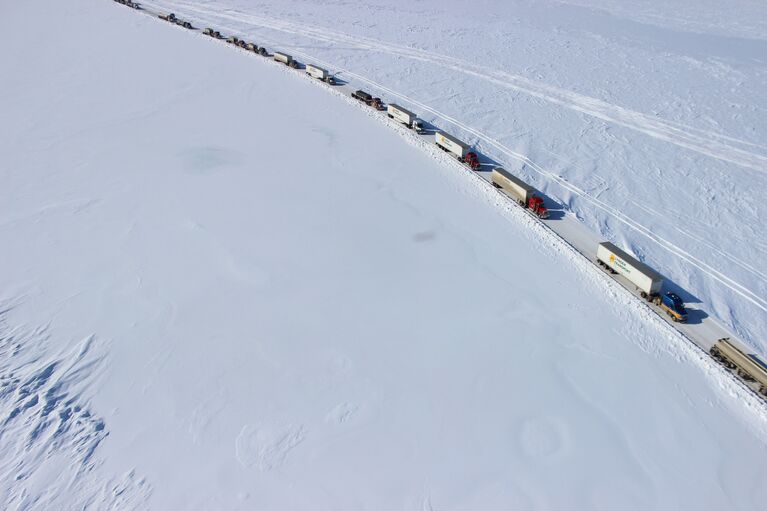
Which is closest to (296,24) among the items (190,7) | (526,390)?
(190,7)

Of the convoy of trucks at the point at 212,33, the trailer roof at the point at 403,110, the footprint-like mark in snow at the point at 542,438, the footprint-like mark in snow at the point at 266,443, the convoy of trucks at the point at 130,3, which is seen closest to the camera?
the footprint-like mark in snow at the point at 266,443

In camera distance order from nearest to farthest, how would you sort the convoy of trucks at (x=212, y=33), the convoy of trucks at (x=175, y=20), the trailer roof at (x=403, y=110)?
the trailer roof at (x=403, y=110) → the convoy of trucks at (x=212, y=33) → the convoy of trucks at (x=175, y=20)

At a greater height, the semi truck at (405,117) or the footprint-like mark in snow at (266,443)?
the semi truck at (405,117)

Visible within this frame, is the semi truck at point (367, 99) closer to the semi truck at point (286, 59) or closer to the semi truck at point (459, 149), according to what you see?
the semi truck at point (459, 149)

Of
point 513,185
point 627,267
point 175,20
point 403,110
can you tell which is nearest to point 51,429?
point 627,267

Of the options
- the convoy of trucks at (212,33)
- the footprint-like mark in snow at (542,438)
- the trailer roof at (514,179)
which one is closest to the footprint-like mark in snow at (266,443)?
the footprint-like mark in snow at (542,438)

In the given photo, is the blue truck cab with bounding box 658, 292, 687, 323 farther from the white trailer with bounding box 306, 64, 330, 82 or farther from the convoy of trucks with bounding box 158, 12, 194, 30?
the convoy of trucks with bounding box 158, 12, 194, 30

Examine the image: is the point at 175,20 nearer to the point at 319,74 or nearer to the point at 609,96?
the point at 319,74
